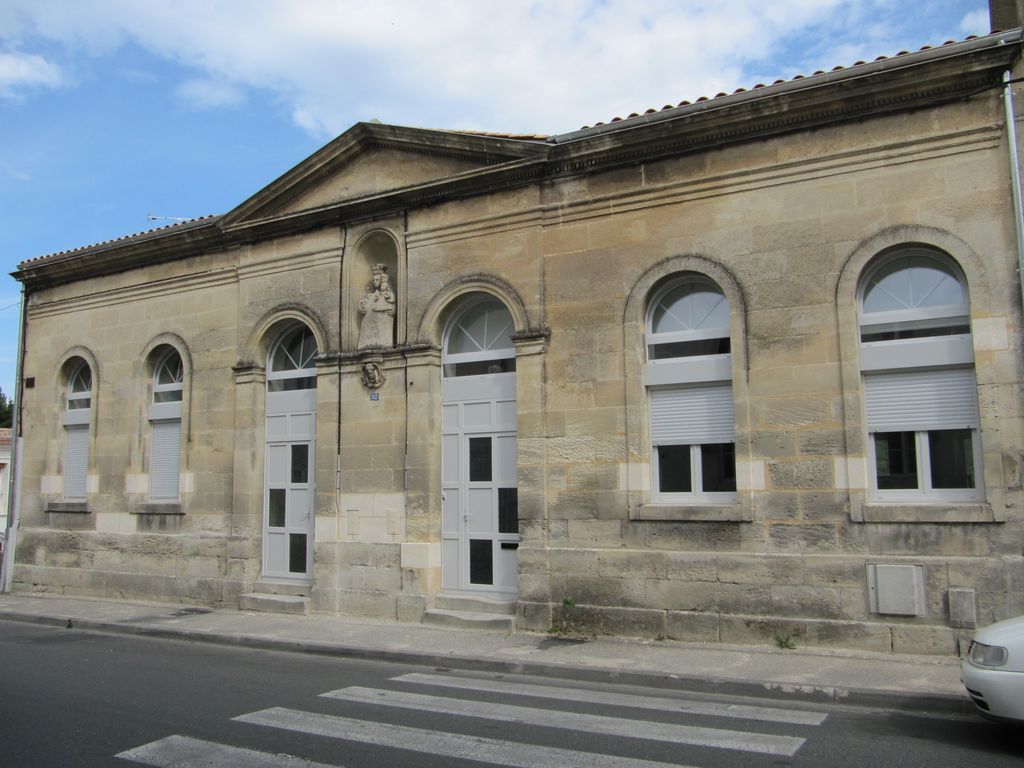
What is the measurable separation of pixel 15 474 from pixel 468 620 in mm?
10501

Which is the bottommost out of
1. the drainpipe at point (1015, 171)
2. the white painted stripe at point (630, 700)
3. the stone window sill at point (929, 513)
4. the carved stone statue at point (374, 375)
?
the white painted stripe at point (630, 700)

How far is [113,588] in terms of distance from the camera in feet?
48.4

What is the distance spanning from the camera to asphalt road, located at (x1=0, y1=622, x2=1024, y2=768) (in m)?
5.82

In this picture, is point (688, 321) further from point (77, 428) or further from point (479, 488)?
point (77, 428)

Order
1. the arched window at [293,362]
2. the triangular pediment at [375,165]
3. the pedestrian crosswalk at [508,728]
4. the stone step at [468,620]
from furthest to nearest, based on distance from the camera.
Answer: the arched window at [293,362] → the triangular pediment at [375,165] → the stone step at [468,620] → the pedestrian crosswalk at [508,728]

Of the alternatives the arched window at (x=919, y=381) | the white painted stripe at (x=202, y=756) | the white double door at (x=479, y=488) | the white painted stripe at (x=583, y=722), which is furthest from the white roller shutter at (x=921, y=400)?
the white painted stripe at (x=202, y=756)

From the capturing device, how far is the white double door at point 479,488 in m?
11.5

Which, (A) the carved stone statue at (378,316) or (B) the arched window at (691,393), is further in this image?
(A) the carved stone statue at (378,316)

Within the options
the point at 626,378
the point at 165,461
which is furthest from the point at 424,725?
the point at 165,461

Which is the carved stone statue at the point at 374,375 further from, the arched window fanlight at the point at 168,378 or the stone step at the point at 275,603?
the arched window fanlight at the point at 168,378

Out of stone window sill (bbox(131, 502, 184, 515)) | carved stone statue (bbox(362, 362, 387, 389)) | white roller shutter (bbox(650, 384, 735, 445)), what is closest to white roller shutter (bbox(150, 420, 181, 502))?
stone window sill (bbox(131, 502, 184, 515))

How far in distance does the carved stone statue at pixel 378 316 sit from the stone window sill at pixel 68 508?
6.75 m

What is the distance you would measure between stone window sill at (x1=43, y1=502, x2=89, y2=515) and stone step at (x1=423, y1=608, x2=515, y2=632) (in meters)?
7.66

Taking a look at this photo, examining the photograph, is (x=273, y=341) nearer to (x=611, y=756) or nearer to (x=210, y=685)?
(x=210, y=685)
